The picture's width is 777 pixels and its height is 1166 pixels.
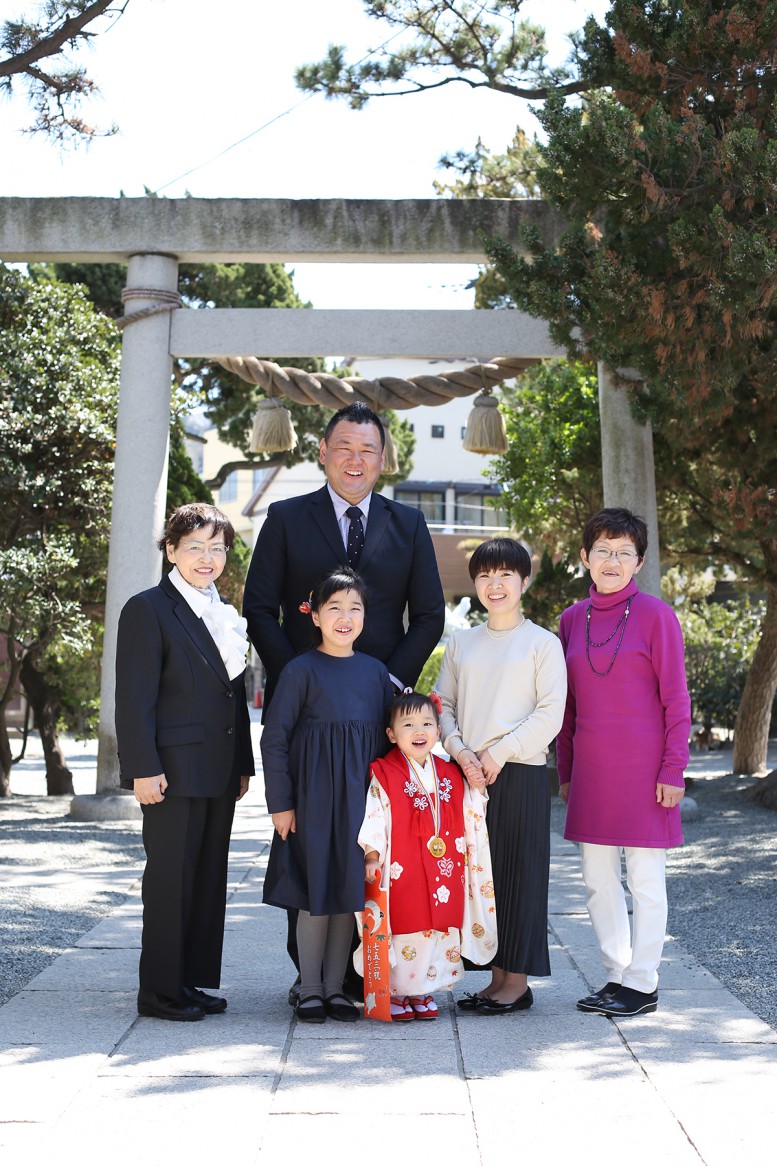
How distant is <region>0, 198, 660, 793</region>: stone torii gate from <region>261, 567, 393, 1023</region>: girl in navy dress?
207 inches

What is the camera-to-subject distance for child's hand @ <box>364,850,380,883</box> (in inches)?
144

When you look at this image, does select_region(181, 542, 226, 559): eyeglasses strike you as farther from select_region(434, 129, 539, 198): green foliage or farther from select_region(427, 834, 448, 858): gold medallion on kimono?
select_region(434, 129, 539, 198): green foliage

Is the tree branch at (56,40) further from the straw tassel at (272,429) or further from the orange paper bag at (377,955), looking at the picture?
the orange paper bag at (377,955)

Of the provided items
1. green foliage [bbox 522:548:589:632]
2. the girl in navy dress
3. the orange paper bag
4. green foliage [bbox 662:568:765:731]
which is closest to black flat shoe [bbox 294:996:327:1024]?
the girl in navy dress

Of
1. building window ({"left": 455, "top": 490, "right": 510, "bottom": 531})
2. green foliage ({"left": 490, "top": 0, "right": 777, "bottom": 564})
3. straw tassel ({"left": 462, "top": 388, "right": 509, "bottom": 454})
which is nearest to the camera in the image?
green foliage ({"left": 490, "top": 0, "right": 777, "bottom": 564})

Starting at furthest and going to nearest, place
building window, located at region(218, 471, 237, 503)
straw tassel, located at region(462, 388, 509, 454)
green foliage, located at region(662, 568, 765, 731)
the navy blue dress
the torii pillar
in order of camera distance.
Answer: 1. building window, located at region(218, 471, 237, 503)
2. green foliage, located at region(662, 568, 765, 731)
3. straw tassel, located at region(462, 388, 509, 454)
4. the torii pillar
5. the navy blue dress

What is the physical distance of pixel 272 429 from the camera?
30.5 ft

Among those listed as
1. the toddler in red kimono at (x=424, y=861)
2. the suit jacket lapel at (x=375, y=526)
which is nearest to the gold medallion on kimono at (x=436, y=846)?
the toddler in red kimono at (x=424, y=861)

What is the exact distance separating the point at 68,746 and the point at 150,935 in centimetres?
1758

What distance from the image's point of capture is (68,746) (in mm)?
20594

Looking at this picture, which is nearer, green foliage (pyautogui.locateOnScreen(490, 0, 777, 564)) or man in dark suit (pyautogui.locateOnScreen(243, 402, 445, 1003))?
man in dark suit (pyautogui.locateOnScreen(243, 402, 445, 1003))

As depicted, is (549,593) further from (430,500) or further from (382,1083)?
(430,500)

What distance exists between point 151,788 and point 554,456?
9258 mm

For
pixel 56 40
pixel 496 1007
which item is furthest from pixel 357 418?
pixel 56 40
